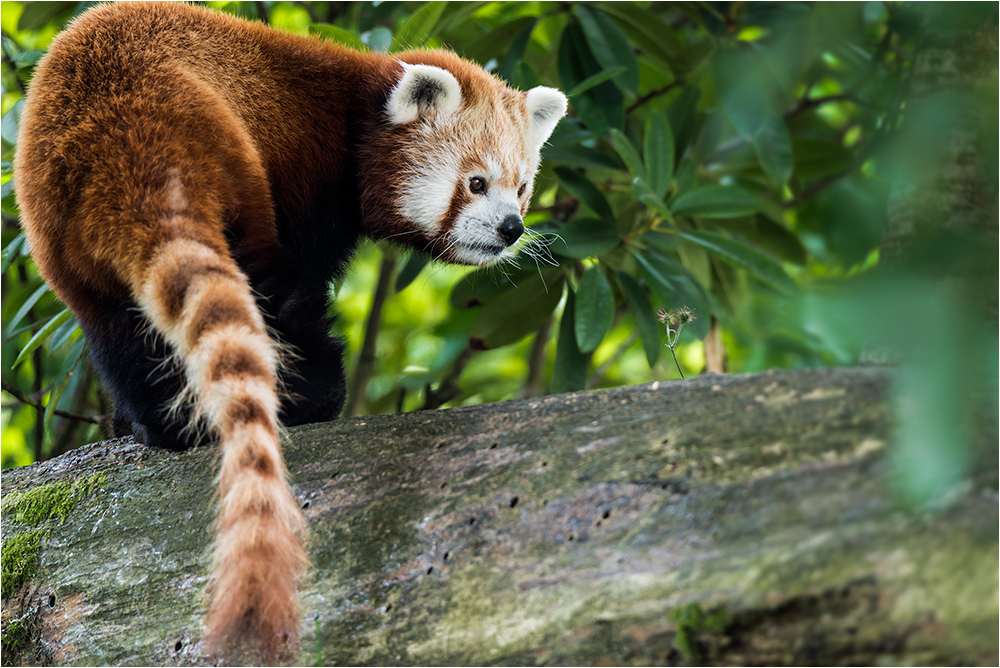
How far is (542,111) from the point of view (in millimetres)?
3256

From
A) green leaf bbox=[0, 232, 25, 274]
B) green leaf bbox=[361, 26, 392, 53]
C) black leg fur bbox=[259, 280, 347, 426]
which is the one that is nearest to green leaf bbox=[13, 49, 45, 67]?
green leaf bbox=[0, 232, 25, 274]

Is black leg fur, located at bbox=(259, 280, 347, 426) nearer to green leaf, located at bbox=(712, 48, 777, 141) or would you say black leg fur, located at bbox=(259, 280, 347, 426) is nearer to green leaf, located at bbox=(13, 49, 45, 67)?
green leaf, located at bbox=(13, 49, 45, 67)

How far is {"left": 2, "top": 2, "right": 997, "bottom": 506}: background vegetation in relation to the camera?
10.7 feet

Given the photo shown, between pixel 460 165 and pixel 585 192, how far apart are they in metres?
0.77

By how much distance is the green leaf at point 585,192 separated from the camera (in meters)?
3.46

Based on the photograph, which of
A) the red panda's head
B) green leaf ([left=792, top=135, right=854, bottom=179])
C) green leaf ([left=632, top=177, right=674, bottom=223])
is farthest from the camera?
green leaf ([left=792, top=135, right=854, bottom=179])

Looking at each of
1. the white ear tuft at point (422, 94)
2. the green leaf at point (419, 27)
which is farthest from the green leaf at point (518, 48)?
the white ear tuft at point (422, 94)

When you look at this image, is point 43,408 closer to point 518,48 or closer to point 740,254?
point 518,48

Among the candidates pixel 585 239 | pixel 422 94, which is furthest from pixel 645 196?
pixel 422 94

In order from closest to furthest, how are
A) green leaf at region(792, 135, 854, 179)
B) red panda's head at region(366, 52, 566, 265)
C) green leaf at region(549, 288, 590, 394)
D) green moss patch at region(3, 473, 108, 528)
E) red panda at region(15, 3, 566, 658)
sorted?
red panda at region(15, 3, 566, 658), green moss patch at region(3, 473, 108, 528), red panda's head at region(366, 52, 566, 265), green leaf at region(549, 288, 590, 394), green leaf at region(792, 135, 854, 179)

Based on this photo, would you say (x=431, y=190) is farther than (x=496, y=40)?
No

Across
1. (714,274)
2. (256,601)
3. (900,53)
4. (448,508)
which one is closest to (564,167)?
(714,274)

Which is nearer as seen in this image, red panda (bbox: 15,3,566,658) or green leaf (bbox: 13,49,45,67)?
red panda (bbox: 15,3,566,658)

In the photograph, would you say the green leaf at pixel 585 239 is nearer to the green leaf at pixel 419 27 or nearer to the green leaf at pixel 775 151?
the green leaf at pixel 775 151
